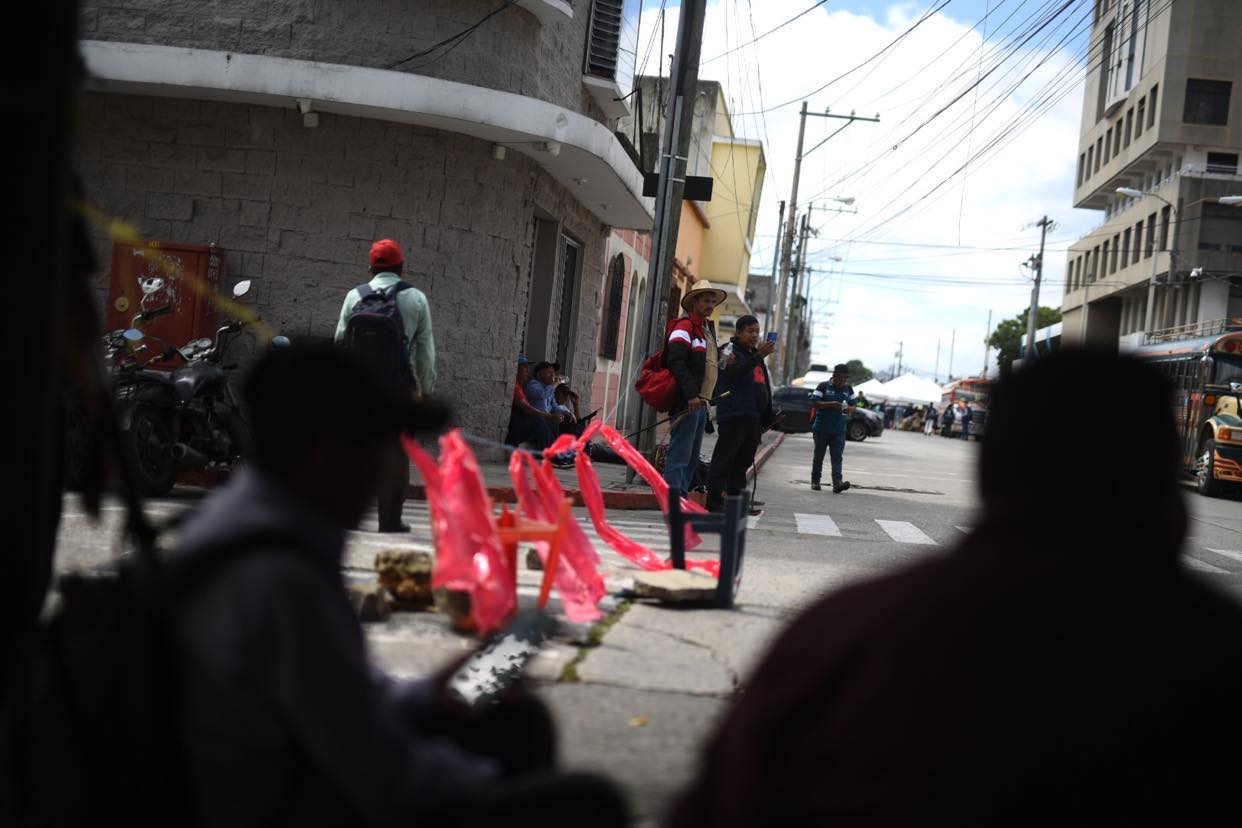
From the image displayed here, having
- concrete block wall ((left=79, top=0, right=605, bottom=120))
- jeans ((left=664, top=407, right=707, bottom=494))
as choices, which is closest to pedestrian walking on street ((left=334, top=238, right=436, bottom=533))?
jeans ((left=664, top=407, right=707, bottom=494))

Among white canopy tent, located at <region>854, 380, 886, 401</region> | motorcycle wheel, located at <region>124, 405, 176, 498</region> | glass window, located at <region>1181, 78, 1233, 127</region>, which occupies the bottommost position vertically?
motorcycle wheel, located at <region>124, 405, 176, 498</region>

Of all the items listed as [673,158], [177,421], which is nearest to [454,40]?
[673,158]

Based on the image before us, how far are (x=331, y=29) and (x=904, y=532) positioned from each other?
7.23 m

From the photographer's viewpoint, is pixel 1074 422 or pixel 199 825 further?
pixel 199 825

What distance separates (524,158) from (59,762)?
1217 cm

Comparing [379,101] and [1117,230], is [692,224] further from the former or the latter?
[1117,230]

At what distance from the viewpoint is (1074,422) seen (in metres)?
1.67

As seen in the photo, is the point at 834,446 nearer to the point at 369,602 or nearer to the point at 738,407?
the point at 738,407

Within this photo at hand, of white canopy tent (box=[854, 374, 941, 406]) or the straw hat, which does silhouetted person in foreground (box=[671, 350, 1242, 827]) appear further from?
white canopy tent (box=[854, 374, 941, 406])

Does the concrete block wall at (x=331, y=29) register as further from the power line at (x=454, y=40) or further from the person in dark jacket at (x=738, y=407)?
the person in dark jacket at (x=738, y=407)

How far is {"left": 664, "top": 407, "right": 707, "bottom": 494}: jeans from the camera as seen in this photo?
32.4ft

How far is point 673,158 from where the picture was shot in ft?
42.5

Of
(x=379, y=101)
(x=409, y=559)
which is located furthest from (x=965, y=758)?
(x=379, y=101)

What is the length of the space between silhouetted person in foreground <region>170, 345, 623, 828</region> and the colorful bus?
22.1m
